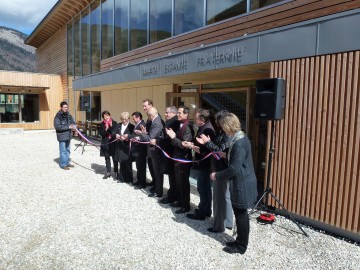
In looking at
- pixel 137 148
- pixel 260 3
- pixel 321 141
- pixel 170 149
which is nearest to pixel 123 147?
pixel 137 148

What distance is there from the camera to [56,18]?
63.4 ft

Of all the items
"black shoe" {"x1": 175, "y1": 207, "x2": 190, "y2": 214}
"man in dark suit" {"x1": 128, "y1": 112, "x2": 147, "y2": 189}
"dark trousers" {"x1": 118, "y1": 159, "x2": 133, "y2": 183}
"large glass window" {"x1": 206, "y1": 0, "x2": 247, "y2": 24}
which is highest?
"large glass window" {"x1": 206, "y1": 0, "x2": 247, "y2": 24}

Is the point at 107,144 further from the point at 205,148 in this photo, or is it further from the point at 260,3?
the point at 260,3

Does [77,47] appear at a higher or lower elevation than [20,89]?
higher

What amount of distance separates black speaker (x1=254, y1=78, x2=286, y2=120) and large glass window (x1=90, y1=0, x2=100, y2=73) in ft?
40.8

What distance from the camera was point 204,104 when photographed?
8.60 m

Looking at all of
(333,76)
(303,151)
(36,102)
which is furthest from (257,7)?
(36,102)

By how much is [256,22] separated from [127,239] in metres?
4.76

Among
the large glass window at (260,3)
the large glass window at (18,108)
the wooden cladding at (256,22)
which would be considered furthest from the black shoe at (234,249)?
the large glass window at (18,108)

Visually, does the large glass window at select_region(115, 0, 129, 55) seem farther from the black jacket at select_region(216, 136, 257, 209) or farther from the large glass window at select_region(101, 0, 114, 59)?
the black jacket at select_region(216, 136, 257, 209)

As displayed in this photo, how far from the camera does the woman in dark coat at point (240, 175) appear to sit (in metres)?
3.21

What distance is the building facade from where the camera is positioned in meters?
3.75

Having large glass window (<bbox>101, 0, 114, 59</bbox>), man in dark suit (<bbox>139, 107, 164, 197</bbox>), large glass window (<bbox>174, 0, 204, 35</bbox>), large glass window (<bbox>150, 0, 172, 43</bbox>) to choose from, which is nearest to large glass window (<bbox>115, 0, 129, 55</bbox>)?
large glass window (<bbox>101, 0, 114, 59</bbox>)

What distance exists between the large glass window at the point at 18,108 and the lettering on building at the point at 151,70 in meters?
14.4
